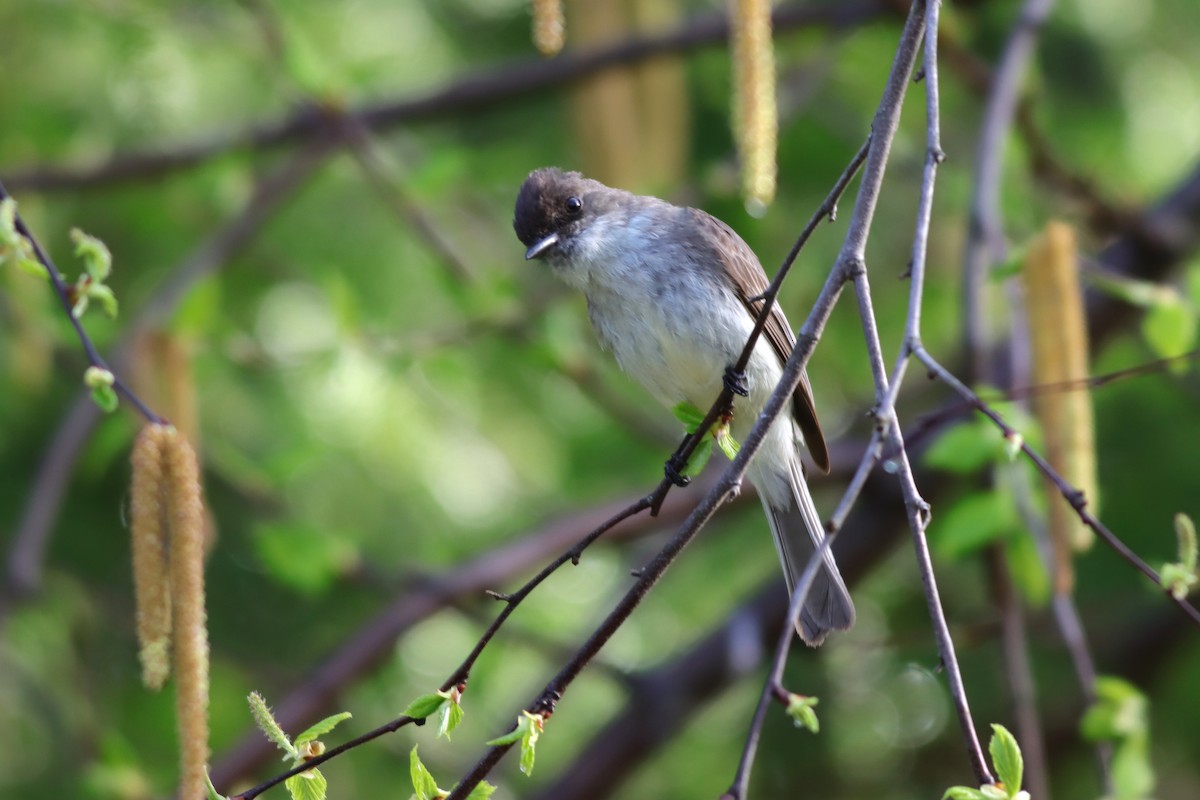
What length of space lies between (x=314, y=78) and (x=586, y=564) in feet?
7.83

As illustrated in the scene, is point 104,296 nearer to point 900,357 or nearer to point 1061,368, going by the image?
point 900,357

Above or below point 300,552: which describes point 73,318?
above

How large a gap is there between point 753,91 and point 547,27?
0.41 metres

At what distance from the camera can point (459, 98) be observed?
15.4 ft

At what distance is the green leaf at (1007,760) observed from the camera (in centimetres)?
175

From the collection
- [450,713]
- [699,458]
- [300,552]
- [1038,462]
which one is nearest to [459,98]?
[300,552]

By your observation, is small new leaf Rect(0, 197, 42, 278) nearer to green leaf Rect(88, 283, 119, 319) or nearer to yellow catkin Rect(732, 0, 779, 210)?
green leaf Rect(88, 283, 119, 319)

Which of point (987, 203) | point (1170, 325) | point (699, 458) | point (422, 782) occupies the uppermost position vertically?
point (987, 203)

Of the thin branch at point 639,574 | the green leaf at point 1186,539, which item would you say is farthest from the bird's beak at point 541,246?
the green leaf at point 1186,539

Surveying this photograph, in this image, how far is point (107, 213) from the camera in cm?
554

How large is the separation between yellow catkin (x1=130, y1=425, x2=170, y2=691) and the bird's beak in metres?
1.57

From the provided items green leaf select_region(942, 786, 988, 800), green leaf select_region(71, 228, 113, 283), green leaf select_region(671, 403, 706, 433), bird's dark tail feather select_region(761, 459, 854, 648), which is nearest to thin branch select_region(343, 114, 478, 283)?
bird's dark tail feather select_region(761, 459, 854, 648)

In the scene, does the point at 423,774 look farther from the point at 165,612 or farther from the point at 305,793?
the point at 165,612

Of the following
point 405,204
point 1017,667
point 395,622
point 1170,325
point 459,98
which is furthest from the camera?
point 459,98
